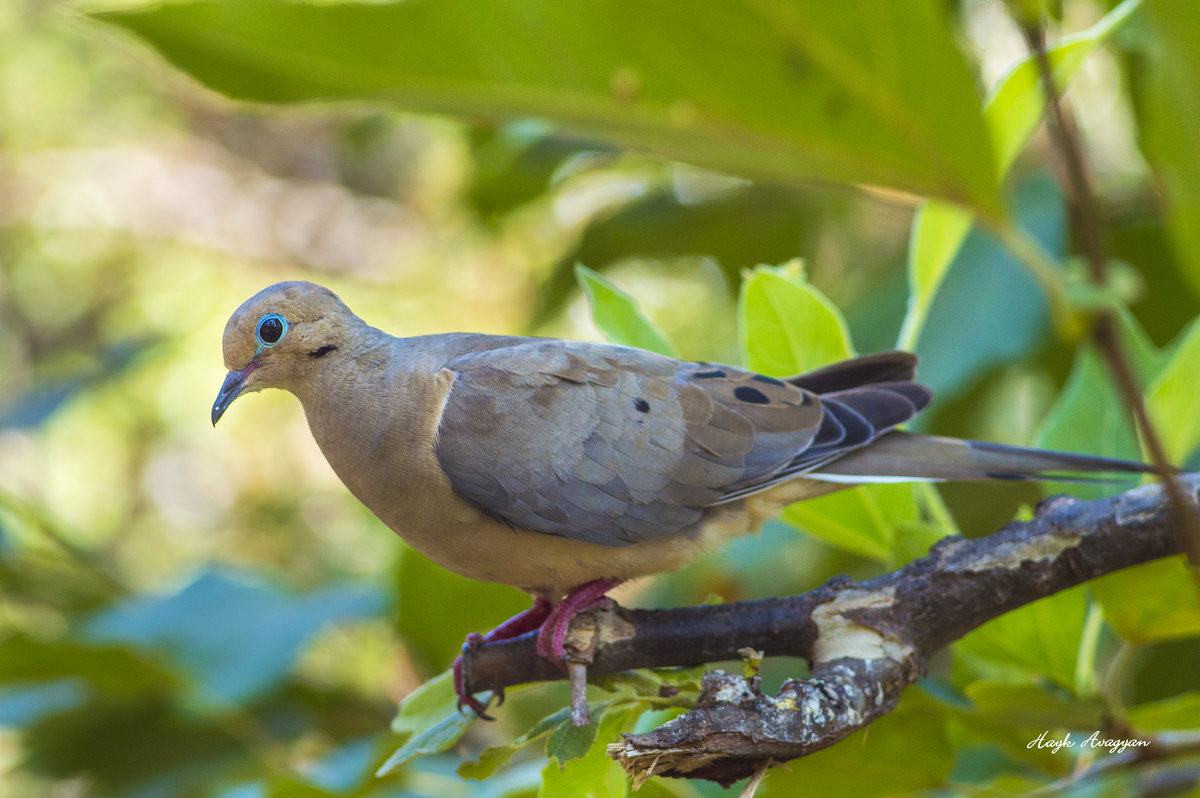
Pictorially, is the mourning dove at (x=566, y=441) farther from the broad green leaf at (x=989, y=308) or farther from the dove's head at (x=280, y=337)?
the broad green leaf at (x=989, y=308)

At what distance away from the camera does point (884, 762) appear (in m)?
1.38

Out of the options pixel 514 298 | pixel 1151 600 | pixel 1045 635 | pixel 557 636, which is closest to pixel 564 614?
pixel 557 636

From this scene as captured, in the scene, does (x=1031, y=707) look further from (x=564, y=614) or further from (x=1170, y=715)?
(x=564, y=614)

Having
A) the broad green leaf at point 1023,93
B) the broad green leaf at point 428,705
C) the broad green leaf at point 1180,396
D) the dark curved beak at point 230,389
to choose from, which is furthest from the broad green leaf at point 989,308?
the dark curved beak at point 230,389

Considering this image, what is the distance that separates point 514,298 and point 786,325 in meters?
3.07

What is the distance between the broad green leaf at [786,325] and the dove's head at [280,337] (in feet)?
2.14

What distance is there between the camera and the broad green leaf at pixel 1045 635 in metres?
1.38

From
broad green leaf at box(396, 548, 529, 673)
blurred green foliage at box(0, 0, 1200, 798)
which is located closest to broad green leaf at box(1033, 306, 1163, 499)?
blurred green foliage at box(0, 0, 1200, 798)

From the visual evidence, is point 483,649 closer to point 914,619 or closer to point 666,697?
point 666,697

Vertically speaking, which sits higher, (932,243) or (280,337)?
(280,337)

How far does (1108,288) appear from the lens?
74 centimetres

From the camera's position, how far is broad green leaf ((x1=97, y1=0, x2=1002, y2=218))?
97cm

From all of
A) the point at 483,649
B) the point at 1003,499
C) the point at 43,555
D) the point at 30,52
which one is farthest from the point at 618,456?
the point at 30,52

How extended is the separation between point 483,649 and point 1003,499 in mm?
1689
